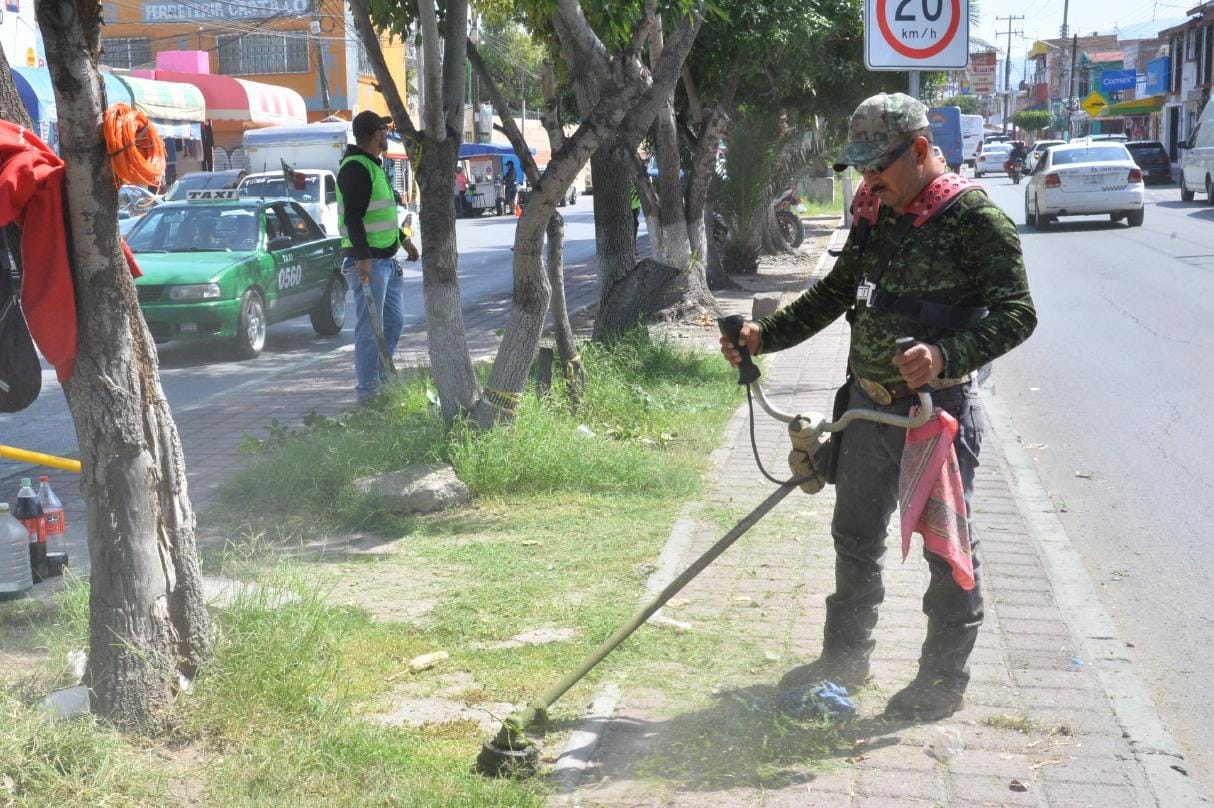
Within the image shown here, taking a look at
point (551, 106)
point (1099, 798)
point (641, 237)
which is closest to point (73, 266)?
point (1099, 798)

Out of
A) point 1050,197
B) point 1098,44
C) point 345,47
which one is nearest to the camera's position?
point 1050,197

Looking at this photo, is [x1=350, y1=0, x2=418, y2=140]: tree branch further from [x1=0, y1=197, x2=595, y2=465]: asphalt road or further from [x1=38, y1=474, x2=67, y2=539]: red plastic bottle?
[x1=0, y1=197, x2=595, y2=465]: asphalt road

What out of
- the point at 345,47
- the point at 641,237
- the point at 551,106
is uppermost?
the point at 345,47

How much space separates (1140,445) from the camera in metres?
8.47

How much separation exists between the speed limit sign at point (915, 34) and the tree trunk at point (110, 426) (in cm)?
499

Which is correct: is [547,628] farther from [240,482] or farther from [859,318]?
[240,482]

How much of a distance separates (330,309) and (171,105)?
18.9 meters

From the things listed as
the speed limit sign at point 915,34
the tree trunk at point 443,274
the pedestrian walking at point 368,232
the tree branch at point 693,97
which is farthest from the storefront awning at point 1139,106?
the tree trunk at point 443,274

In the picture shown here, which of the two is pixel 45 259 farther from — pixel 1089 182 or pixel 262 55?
pixel 262 55

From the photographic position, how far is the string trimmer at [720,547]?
3.77 meters

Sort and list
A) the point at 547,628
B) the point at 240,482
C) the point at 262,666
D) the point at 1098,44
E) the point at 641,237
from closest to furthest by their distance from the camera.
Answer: the point at 262,666 → the point at 547,628 → the point at 240,482 → the point at 641,237 → the point at 1098,44

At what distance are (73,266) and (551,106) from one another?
7430 mm

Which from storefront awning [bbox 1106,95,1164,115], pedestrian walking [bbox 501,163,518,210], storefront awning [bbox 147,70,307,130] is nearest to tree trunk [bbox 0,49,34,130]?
storefront awning [bbox 147,70,307,130]

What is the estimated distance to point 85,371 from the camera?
375cm
